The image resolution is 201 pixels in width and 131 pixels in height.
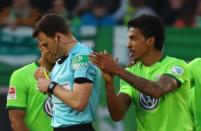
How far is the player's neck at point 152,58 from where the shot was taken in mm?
7211

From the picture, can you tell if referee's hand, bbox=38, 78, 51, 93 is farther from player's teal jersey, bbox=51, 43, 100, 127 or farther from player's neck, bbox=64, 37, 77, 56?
player's neck, bbox=64, 37, 77, 56

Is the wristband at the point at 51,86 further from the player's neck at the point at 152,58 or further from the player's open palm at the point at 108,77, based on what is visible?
the player's neck at the point at 152,58

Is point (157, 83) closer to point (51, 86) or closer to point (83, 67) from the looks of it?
point (83, 67)

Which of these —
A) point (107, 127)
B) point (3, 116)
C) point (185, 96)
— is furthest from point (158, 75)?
point (107, 127)

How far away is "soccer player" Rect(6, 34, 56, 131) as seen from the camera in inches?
298

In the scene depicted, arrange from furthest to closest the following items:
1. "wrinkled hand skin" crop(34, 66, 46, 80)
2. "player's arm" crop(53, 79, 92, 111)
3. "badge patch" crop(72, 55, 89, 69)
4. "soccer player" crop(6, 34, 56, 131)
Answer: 1. "soccer player" crop(6, 34, 56, 131)
2. "wrinkled hand skin" crop(34, 66, 46, 80)
3. "badge patch" crop(72, 55, 89, 69)
4. "player's arm" crop(53, 79, 92, 111)

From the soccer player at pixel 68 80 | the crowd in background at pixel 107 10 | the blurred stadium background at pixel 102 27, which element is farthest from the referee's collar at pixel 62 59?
the crowd in background at pixel 107 10

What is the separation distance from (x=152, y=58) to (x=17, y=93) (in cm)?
133

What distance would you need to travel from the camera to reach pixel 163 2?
1438cm

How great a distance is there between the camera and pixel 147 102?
23.5 feet

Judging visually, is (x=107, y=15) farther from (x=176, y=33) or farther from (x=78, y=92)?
(x=78, y=92)

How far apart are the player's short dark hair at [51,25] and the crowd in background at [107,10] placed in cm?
632

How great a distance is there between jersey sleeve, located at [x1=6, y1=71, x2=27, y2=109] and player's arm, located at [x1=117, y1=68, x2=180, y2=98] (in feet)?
4.19

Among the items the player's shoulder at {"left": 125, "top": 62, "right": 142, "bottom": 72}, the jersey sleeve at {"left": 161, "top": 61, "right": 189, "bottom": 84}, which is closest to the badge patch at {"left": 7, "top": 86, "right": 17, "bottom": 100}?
the player's shoulder at {"left": 125, "top": 62, "right": 142, "bottom": 72}
